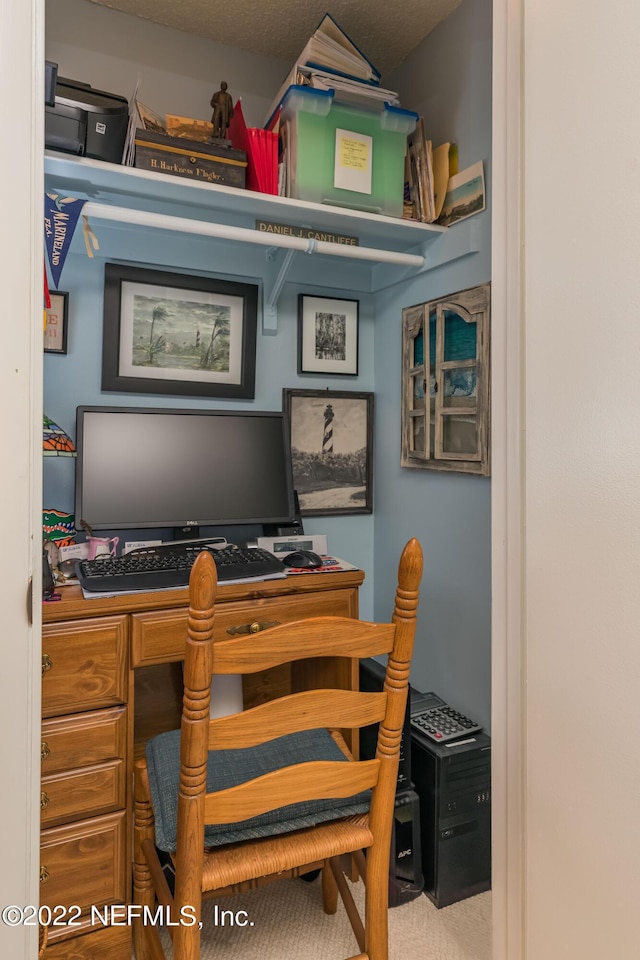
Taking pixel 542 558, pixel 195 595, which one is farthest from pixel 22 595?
pixel 542 558

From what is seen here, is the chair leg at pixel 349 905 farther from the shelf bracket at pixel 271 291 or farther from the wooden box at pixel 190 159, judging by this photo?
the wooden box at pixel 190 159

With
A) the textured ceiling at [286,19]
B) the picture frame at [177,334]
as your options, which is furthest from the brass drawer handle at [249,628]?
the textured ceiling at [286,19]

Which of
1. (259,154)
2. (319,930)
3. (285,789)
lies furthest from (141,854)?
(259,154)

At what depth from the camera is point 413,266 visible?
1.98 meters

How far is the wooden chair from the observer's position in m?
0.92

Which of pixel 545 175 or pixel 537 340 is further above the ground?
pixel 545 175

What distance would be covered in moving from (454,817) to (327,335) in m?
1.62

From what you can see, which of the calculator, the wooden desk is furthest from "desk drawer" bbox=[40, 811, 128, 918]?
the calculator

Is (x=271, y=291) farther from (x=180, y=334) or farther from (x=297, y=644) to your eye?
(x=297, y=644)

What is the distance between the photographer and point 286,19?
1.86 meters

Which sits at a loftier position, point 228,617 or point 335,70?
point 335,70

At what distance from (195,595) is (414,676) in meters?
1.41

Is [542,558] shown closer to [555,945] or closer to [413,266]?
[555,945]

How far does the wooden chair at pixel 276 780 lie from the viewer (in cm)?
92
